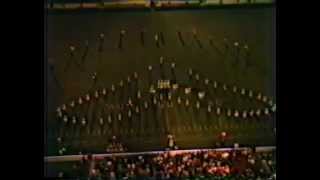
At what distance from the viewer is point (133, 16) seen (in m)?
2.38

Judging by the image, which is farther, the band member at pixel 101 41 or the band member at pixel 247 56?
the band member at pixel 247 56

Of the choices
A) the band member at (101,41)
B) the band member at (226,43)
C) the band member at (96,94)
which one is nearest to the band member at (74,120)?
the band member at (96,94)

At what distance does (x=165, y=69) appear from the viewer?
2416 millimetres

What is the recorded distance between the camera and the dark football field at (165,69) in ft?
7.73

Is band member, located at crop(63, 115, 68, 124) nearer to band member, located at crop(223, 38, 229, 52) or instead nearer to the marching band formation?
the marching band formation

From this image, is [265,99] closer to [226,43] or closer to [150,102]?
[226,43]

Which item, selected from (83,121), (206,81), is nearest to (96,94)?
(83,121)

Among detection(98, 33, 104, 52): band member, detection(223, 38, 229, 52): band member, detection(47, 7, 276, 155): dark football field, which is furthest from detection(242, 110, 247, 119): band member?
detection(98, 33, 104, 52): band member

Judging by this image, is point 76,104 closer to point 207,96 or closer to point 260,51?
point 207,96

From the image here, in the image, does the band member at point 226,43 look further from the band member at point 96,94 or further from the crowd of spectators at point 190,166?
the band member at point 96,94
